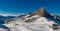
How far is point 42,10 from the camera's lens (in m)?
115

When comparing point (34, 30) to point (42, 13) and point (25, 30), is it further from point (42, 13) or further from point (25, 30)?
point (42, 13)

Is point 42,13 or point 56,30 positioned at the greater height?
point 42,13

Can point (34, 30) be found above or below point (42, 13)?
below

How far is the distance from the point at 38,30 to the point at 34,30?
1469mm

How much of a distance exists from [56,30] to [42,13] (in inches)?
1843

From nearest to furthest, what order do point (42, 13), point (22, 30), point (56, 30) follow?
1. point (22, 30)
2. point (56, 30)
3. point (42, 13)

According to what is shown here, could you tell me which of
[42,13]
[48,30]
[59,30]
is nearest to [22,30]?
[48,30]

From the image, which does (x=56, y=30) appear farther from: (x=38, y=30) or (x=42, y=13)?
(x=42, y=13)

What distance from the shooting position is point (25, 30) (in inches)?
2351

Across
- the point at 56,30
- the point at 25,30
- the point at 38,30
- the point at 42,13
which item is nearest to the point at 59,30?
the point at 56,30

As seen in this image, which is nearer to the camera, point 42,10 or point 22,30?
Result: point 22,30

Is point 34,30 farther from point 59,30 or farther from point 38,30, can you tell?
point 59,30

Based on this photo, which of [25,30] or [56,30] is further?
[56,30]

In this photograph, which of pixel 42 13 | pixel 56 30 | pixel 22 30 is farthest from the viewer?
pixel 42 13
